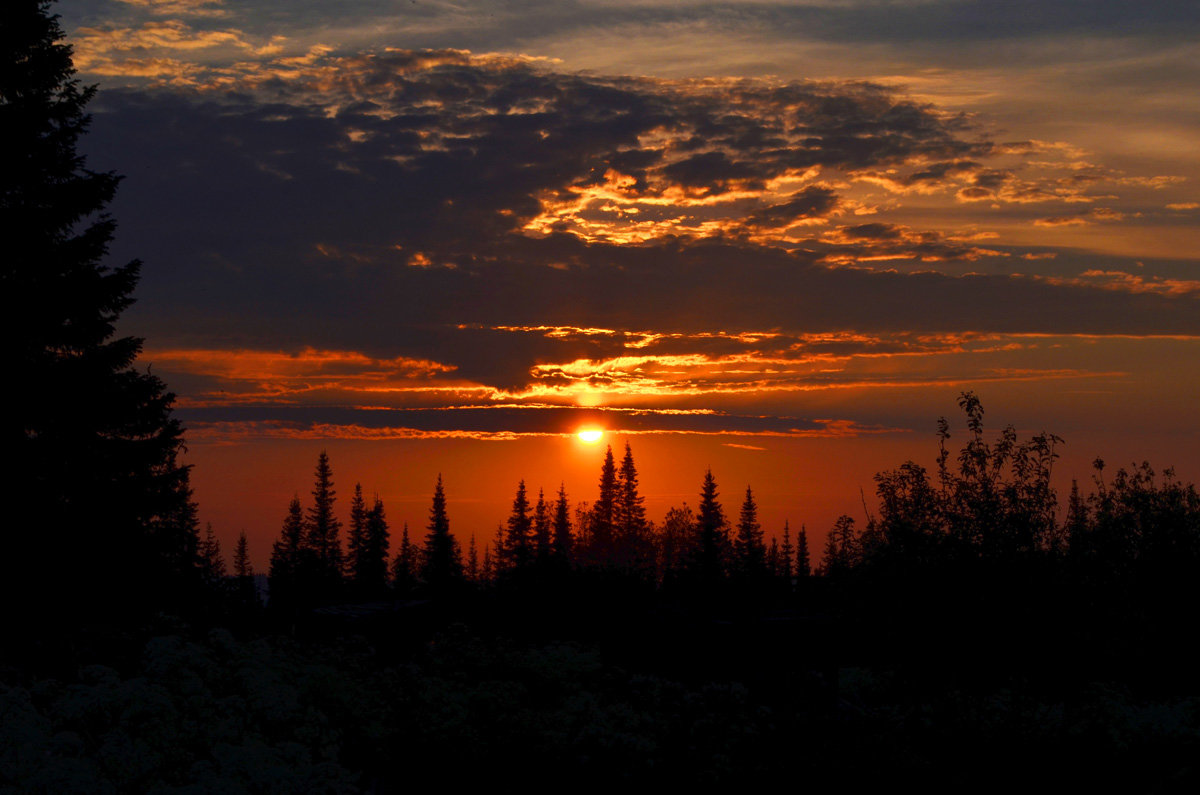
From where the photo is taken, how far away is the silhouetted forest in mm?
11828

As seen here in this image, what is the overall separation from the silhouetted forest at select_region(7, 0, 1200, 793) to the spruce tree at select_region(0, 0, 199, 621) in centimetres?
6

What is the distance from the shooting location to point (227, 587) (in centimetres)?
2769

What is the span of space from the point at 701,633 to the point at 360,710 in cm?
1033

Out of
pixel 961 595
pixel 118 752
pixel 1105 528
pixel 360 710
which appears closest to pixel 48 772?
pixel 118 752

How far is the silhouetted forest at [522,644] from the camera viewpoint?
38.8ft

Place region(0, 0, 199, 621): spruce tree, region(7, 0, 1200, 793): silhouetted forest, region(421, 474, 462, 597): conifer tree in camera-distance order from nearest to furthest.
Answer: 1. region(7, 0, 1200, 793): silhouetted forest
2. region(0, 0, 199, 621): spruce tree
3. region(421, 474, 462, 597): conifer tree

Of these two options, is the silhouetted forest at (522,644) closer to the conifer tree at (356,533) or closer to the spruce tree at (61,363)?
the spruce tree at (61,363)

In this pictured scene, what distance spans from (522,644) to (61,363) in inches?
503

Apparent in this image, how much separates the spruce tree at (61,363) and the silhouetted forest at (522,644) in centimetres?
6

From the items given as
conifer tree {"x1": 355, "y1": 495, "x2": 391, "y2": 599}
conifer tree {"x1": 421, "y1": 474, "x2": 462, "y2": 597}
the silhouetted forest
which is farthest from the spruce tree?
conifer tree {"x1": 355, "y1": 495, "x2": 391, "y2": 599}

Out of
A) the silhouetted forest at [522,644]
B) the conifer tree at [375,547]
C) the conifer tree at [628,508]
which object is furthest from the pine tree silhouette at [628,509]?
the silhouetted forest at [522,644]

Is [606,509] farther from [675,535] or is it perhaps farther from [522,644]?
[522,644]

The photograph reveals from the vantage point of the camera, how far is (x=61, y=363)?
22.5 meters

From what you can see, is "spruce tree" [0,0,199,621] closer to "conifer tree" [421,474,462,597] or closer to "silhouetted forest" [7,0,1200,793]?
"silhouetted forest" [7,0,1200,793]
